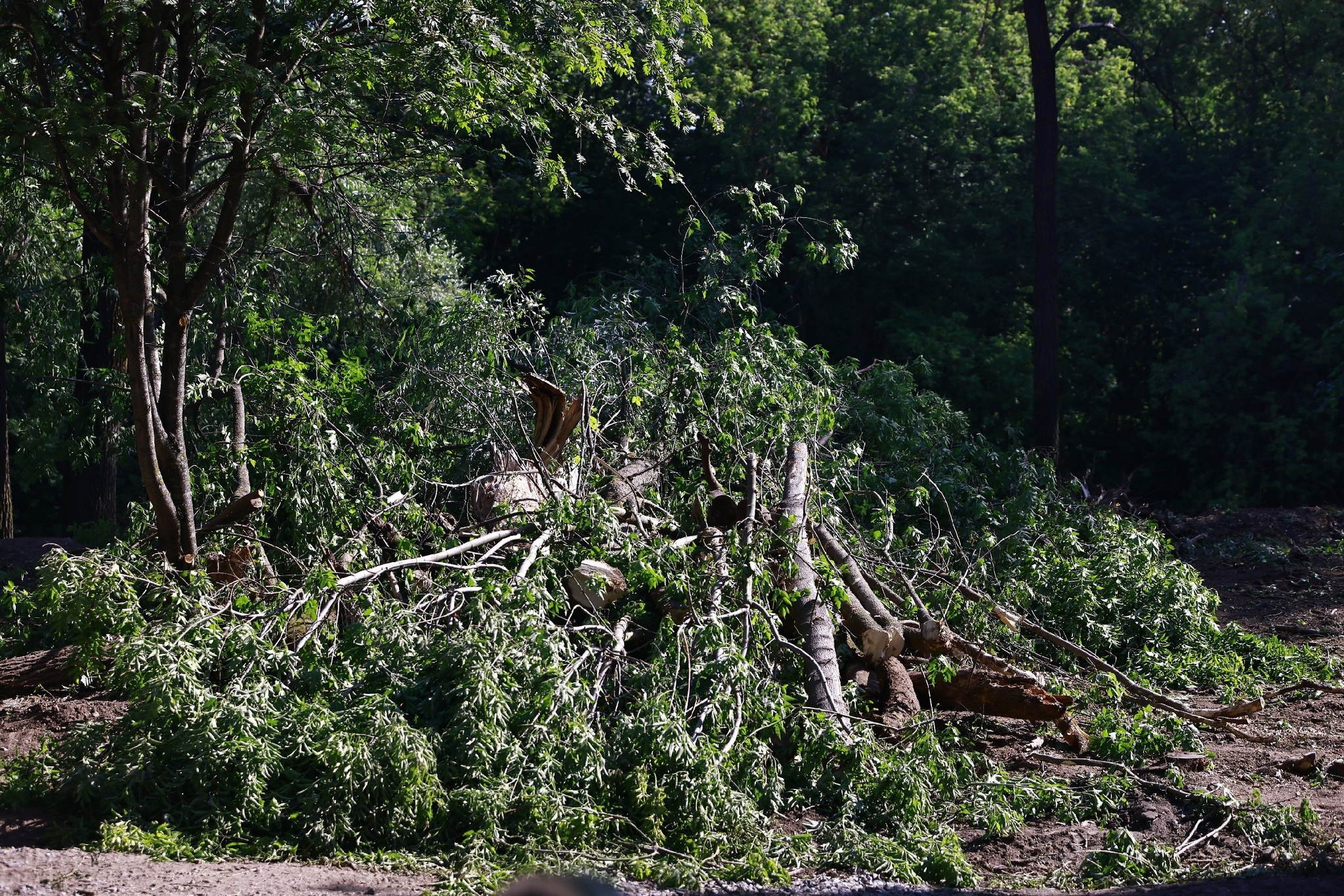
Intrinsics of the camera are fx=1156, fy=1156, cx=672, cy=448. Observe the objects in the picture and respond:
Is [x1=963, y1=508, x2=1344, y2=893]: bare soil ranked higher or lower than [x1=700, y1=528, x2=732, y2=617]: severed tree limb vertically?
lower

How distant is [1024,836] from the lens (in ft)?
16.1

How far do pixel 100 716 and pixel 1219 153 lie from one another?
1674cm

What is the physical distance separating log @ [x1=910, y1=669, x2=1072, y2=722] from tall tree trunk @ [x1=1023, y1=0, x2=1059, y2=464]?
28.3 feet

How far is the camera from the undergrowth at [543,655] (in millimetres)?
4367

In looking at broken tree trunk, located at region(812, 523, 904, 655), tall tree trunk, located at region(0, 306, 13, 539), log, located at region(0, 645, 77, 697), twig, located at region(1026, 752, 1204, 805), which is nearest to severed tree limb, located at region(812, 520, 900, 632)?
broken tree trunk, located at region(812, 523, 904, 655)

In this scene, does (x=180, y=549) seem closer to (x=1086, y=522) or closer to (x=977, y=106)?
(x=1086, y=522)

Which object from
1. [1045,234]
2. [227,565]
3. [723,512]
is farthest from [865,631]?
[1045,234]

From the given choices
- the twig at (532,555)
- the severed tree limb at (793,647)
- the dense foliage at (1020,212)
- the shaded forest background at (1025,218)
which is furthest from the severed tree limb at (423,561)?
the dense foliage at (1020,212)

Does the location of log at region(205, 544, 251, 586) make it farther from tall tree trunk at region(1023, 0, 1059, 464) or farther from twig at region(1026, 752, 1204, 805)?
tall tree trunk at region(1023, 0, 1059, 464)

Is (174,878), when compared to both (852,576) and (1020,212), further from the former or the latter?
(1020,212)

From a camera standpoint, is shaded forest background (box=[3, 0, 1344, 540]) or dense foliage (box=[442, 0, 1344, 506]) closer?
shaded forest background (box=[3, 0, 1344, 540])

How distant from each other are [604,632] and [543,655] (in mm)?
548

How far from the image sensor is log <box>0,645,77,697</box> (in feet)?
19.9

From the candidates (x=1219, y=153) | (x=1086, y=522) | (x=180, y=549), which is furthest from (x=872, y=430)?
(x=1219, y=153)
